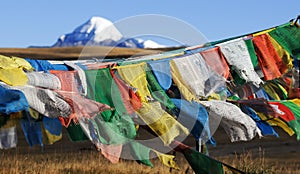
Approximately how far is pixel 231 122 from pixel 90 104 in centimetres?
299

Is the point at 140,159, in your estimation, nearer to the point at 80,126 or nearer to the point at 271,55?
the point at 80,126

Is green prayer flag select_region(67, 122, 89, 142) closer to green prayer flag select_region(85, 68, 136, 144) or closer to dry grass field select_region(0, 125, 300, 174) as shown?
green prayer flag select_region(85, 68, 136, 144)

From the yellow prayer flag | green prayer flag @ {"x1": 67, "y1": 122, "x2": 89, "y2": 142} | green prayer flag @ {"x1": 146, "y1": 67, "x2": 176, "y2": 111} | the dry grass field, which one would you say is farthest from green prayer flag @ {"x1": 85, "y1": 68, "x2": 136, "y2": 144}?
the dry grass field

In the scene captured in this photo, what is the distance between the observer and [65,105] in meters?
8.30

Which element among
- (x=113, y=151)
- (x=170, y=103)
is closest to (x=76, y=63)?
(x=170, y=103)

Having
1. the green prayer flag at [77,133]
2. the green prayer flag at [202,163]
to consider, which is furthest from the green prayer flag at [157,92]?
the green prayer flag at [77,133]

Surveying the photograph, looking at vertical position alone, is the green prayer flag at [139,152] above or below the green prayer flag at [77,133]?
below

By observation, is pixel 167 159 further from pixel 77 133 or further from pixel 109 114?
pixel 77 133

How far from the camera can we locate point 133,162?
54.4 feet

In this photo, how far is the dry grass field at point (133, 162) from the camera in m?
14.6

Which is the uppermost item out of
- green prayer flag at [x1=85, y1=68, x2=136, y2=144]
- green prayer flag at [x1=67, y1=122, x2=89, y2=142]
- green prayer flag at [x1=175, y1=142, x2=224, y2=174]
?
green prayer flag at [x1=85, y1=68, x2=136, y2=144]

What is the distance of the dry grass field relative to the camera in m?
14.6

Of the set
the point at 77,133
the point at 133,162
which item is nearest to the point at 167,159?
the point at 77,133

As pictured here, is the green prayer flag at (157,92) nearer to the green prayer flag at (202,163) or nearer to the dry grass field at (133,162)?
the green prayer flag at (202,163)
